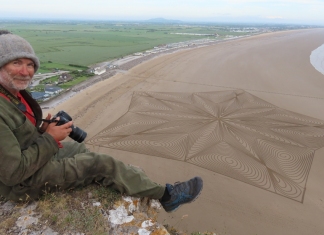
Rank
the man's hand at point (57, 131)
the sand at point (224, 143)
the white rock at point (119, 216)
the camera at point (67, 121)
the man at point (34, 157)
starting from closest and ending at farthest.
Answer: the man at point (34, 157), the man's hand at point (57, 131), the camera at point (67, 121), the white rock at point (119, 216), the sand at point (224, 143)

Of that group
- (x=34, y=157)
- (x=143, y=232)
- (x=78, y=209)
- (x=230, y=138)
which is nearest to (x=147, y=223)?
(x=143, y=232)

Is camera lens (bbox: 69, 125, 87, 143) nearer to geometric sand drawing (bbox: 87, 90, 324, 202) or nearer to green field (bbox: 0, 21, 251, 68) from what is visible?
geometric sand drawing (bbox: 87, 90, 324, 202)

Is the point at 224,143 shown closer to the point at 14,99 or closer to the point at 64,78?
the point at 14,99

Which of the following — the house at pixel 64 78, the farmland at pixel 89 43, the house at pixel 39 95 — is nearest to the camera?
the house at pixel 39 95

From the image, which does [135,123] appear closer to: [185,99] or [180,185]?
[185,99]

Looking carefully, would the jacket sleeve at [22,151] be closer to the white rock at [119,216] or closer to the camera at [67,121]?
the camera at [67,121]

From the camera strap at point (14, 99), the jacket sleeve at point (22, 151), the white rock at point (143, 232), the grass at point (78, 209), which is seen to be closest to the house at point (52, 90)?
the grass at point (78, 209)

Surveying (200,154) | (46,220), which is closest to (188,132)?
(200,154)
